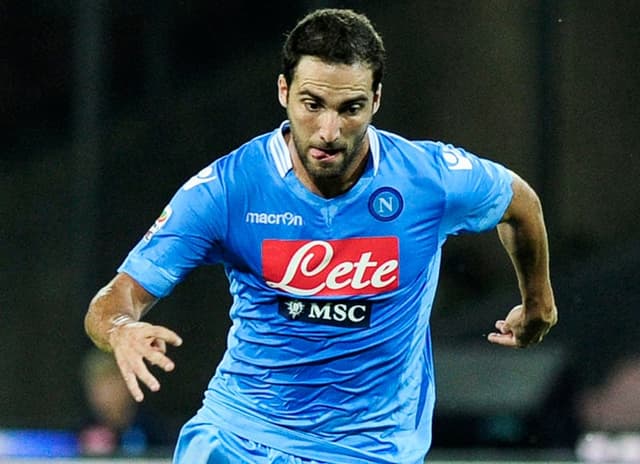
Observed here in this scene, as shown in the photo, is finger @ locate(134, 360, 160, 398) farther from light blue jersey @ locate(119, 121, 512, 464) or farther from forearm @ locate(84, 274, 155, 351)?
light blue jersey @ locate(119, 121, 512, 464)

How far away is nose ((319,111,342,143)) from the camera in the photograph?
4309mm

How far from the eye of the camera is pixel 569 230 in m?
8.03

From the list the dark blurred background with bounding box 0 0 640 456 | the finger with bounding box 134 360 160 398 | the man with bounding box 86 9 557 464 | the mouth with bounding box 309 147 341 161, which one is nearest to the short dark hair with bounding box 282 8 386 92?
the man with bounding box 86 9 557 464

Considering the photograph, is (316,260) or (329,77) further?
(316,260)

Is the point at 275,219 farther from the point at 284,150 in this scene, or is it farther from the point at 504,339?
the point at 504,339

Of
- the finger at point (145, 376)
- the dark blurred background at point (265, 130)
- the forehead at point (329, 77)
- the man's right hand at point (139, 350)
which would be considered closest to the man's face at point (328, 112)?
the forehead at point (329, 77)

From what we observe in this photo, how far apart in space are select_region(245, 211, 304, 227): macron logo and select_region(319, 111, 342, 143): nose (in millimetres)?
278

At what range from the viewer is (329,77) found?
4.34 meters

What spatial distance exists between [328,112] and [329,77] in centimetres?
10

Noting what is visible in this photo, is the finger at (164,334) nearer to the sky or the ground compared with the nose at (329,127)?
nearer to the ground

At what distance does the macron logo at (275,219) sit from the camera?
4.45m

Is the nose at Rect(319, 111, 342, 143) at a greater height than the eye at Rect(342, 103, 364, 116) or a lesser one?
lesser

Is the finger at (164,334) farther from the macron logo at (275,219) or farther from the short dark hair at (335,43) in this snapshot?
the short dark hair at (335,43)

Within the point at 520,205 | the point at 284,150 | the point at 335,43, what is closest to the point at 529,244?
the point at 520,205
